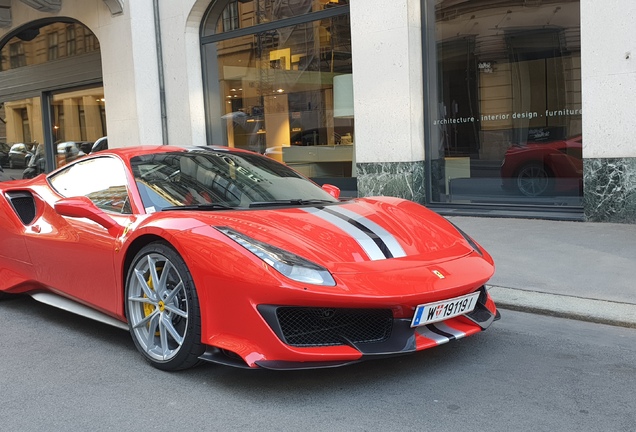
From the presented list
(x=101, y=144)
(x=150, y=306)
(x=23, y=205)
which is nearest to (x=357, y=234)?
(x=150, y=306)

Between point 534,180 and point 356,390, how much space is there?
6.56m

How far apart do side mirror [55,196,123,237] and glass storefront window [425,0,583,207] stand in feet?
21.2

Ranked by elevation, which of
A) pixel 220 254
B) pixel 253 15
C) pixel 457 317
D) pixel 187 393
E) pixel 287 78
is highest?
pixel 253 15

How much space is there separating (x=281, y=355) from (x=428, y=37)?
768 cm

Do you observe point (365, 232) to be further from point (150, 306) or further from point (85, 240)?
point (85, 240)

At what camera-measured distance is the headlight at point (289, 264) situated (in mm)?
3164

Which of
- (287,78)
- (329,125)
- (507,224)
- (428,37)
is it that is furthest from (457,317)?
(287,78)

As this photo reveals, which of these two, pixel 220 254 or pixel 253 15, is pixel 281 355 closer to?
pixel 220 254

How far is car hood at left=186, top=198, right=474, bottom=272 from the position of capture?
3.38 metres

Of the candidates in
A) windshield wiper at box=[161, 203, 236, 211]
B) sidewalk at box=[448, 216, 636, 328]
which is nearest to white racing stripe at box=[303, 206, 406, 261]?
windshield wiper at box=[161, 203, 236, 211]

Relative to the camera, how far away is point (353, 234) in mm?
3629

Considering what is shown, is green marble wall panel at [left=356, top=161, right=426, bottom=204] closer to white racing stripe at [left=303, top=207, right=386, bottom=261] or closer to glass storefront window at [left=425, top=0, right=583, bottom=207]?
glass storefront window at [left=425, top=0, right=583, bottom=207]

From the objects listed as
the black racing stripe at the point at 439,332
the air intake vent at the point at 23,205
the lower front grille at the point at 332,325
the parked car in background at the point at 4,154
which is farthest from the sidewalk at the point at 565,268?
the parked car in background at the point at 4,154

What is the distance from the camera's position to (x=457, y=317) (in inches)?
142
